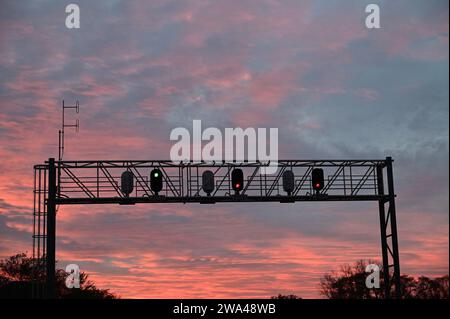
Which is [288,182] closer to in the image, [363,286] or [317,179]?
[317,179]

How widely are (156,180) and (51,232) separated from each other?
550 centimetres

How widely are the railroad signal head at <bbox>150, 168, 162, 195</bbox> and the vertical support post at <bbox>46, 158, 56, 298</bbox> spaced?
184 inches

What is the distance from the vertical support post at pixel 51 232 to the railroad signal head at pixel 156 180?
15.3 ft

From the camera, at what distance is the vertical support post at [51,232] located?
113 feet

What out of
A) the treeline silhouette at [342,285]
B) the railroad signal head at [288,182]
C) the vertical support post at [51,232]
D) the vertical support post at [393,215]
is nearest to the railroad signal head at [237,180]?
the railroad signal head at [288,182]

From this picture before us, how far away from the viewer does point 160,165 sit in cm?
3519

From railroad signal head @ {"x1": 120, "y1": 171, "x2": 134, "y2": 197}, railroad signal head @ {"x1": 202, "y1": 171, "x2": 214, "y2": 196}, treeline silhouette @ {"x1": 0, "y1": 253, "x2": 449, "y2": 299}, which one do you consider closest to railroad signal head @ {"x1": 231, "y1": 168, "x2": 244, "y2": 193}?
railroad signal head @ {"x1": 202, "y1": 171, "x2": 214, "y2": 196}

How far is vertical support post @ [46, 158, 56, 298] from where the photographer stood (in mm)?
34500

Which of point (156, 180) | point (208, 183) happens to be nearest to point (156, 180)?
point (156, 180)

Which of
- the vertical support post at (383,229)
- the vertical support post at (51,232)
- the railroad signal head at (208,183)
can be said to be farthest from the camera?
the vertical support post at (383,229)

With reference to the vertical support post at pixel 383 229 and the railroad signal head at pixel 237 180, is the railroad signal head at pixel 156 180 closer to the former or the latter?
the railroad signal head at pixel 237 180

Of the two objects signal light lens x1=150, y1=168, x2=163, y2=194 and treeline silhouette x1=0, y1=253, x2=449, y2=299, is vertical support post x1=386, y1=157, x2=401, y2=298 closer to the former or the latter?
signal light lens x1=150, y1=168, x2=163, y2=194

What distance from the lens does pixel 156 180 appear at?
3453 cm
